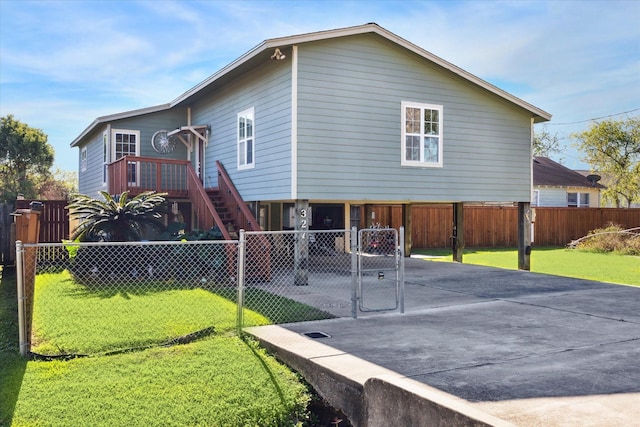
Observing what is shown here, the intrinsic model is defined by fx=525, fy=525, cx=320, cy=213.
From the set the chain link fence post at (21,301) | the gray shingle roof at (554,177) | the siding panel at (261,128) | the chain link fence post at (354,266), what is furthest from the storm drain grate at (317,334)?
the gray shingle roof at (554,177)

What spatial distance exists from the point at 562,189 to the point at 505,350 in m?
27.5

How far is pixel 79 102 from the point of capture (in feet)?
128

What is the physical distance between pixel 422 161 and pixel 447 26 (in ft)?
18.9

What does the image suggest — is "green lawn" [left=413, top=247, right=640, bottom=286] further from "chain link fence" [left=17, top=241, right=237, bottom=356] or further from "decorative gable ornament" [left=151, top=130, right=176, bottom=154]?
"decorative gable ornament" [left=151, top=130, right=176, bottom=154]

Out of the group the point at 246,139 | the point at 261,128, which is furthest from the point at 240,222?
the point at 261,128

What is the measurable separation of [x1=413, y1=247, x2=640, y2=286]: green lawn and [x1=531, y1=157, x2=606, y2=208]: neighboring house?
8475 mm

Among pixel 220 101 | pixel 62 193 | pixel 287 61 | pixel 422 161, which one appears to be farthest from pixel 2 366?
pixel 62 193

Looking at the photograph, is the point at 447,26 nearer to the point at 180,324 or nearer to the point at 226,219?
the point at 226,219

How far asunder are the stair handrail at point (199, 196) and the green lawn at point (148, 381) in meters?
4.76

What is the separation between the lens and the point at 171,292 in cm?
965

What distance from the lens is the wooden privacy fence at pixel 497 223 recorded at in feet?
71.1

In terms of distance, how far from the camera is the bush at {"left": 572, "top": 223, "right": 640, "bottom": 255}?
20344mm

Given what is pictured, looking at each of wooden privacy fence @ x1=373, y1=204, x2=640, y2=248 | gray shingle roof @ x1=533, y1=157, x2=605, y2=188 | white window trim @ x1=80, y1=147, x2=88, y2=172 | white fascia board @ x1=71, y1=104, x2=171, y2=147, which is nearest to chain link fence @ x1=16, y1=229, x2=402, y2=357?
white fascia board @ x1=71, y1=104, x2=171, y2=147

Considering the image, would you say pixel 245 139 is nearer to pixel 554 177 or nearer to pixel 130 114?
pixel 130 114
